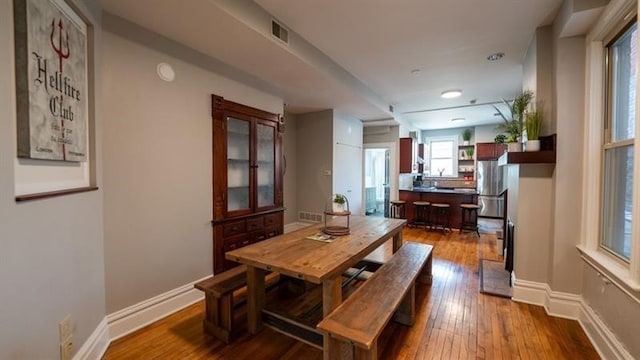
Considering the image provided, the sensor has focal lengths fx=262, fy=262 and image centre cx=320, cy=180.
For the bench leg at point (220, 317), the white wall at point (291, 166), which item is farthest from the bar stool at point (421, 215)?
the bench leg at point (220, 317)

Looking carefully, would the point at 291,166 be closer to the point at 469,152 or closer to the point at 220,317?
the point at 220,317

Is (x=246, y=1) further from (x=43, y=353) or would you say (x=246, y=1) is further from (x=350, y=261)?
(x=43, y=353)

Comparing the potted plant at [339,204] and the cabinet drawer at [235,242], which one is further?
the cabinet drawer at [235,242]

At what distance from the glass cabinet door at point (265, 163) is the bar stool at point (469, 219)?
4156 mm

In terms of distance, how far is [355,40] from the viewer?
276cm

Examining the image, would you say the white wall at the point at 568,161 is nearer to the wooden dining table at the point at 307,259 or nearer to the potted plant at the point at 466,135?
the wooden dining table at the point at 307,259

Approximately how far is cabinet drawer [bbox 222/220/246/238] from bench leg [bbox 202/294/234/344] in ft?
3.15

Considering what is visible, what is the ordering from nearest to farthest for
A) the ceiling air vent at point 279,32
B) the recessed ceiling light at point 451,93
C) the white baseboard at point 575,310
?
the white baseboard at point 575,310 → the ceiling air vent at point 279,32 → the recessed ceiling light at point 451,93

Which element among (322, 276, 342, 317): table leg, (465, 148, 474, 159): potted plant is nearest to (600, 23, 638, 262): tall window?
(322, 276, 342, 317): table leg

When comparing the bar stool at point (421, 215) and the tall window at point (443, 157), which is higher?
the tall window at point (443, 157)

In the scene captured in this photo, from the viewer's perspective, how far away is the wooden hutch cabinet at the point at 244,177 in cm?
286

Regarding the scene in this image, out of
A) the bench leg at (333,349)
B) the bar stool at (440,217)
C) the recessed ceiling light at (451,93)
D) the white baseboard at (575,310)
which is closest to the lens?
the bench leg at (333,349)

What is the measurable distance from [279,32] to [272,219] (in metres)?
2.31

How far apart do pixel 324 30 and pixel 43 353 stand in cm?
300
